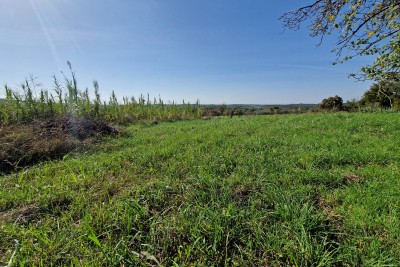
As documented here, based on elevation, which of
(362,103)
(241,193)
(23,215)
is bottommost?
(23,215)

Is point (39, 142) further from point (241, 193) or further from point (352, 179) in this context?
point (352, 179)

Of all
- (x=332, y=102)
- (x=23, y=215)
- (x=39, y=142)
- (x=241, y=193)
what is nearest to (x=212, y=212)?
(x=241, y=193)

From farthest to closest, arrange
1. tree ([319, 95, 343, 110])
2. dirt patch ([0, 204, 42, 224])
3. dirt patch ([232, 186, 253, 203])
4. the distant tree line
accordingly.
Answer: tree ([319, 95, 343, 110])
the distant tree line
dirt patch ([232, 186, 253, 203])
dirt patch ([0, 204, 42, 224])

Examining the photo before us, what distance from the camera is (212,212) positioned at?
2.02m

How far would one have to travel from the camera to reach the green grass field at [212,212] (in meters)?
1.61

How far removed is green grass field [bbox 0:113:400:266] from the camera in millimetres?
1608

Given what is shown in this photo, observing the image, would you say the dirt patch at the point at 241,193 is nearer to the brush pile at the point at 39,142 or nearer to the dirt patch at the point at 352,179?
the dirt patch at the point at 352,179

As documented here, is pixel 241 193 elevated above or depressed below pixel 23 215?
above

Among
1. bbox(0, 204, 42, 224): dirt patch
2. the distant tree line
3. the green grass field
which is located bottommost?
bbox(0, 204, 42, 224): dirt patch

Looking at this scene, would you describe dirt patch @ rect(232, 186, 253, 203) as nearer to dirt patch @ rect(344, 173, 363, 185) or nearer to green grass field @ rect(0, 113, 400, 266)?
green grass field @ rect(0, 113, 400, 266)

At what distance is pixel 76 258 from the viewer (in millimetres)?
1604

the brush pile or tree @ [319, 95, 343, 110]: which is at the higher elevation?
tree @ [319, 95, 343, 110]

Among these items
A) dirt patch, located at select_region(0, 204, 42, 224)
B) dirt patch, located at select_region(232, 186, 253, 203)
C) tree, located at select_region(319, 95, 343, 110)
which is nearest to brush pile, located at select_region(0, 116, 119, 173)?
dirt patch, located at select_region(0, 204, 42, 224)

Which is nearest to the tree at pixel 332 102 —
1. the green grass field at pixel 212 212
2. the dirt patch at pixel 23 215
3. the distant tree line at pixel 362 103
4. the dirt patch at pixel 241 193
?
the distant tree line at pixel 362 103
